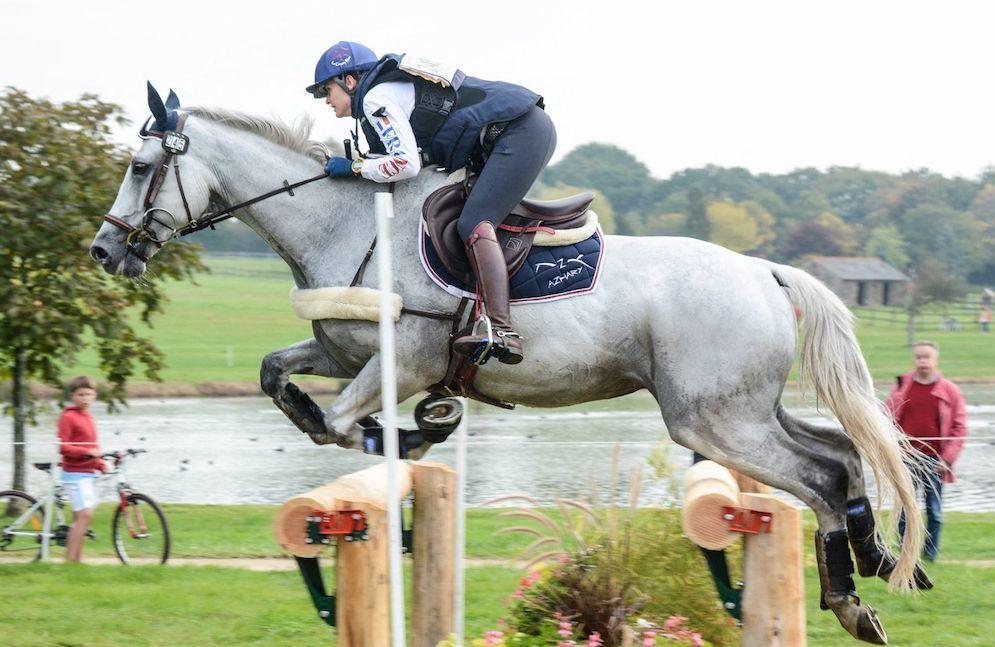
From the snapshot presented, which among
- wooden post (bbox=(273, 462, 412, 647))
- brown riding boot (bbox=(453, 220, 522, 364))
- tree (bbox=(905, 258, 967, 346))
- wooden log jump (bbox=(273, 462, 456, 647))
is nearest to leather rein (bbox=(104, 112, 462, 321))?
brown riding boot (bbox=(453, 220, 522, 364))

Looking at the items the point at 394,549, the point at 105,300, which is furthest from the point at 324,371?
the point at 105,300

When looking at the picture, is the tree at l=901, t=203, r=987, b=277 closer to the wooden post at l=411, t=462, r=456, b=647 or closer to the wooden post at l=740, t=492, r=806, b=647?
the wooden post at l=411, t=462, r=456, b=647

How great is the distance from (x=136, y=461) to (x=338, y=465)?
8.36 feet

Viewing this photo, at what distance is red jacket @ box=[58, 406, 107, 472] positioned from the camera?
791cm

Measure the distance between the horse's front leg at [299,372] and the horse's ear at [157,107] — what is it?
110 centimetres

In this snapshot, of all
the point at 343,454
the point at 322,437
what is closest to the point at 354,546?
the point at 322,437

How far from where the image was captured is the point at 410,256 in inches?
182

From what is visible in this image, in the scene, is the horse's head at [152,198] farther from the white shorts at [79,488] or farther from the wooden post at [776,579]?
the white shorts at [79,488]

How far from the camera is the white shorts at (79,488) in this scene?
7.88 m

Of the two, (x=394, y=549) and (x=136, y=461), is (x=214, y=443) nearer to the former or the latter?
(x=136, y=461)

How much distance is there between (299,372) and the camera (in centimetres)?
498

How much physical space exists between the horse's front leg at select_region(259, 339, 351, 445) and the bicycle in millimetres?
3389

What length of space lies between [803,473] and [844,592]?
518 mm

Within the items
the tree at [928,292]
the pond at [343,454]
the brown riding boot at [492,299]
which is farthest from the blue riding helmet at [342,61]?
the tree at [928,292]
